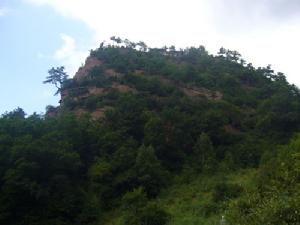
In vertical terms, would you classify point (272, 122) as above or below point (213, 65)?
below

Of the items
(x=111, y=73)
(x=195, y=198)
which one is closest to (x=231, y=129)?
(x=111, y=73)

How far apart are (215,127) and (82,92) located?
1555cm

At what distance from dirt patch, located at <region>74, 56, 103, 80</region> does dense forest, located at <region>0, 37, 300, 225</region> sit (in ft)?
0.61

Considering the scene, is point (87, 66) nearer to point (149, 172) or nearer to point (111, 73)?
point (111, 73)

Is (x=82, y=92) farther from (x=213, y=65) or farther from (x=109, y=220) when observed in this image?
(x=109, y=220)

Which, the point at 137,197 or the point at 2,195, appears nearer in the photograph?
the point at 137,197

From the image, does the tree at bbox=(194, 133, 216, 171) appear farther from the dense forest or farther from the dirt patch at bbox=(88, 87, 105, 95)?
the dirt patch at bbox=(88, 87, 105, 95)

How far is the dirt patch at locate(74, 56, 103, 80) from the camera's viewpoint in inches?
2298

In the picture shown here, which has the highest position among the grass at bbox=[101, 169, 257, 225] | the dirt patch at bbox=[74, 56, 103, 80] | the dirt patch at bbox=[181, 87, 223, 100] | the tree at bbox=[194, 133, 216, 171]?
the dirt patch at bbox=[74, 56, 103, 80]

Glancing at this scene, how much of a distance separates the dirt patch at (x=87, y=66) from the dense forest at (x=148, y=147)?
0.61 feet

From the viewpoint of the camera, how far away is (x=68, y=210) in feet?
109

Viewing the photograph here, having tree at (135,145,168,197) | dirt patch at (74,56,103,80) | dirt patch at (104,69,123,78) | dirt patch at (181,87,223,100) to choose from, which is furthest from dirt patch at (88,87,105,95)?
tree at (135,145,168,197)

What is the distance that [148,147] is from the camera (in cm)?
3759

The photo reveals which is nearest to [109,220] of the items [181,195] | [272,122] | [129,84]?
[181,195]
